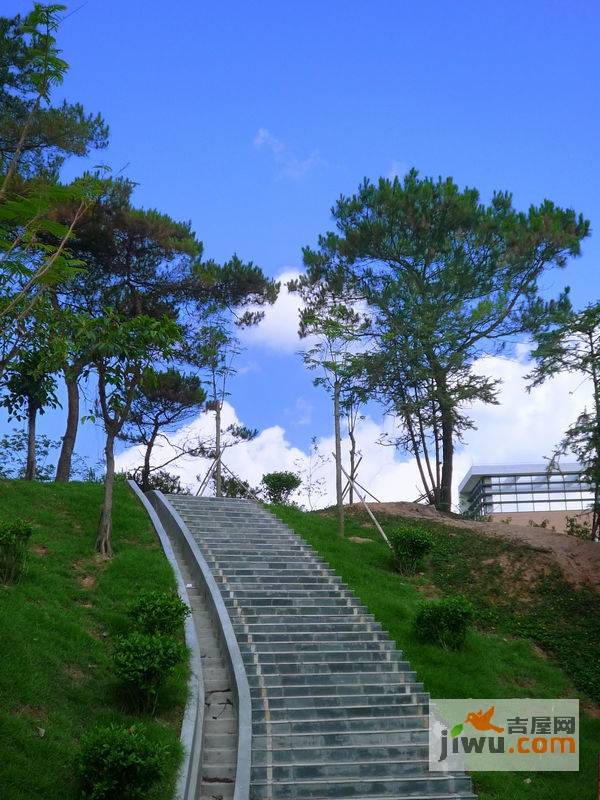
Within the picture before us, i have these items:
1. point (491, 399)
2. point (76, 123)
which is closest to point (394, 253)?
point (491, 399)

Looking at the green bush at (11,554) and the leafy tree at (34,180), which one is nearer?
the leafy tree at (34,180)

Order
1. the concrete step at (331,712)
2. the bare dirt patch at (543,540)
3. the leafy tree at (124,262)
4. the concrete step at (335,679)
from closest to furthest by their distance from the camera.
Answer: the concrete step at (331,712), the concrete step at (335,679), the bare dirt patch at (543,540), the leafy tree at (124,262)

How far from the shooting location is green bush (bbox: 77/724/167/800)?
7445mm

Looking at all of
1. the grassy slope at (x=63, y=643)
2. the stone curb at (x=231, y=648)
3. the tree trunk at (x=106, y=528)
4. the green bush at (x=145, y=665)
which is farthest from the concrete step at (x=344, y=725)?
the tree trunk at (x=106, y=528)

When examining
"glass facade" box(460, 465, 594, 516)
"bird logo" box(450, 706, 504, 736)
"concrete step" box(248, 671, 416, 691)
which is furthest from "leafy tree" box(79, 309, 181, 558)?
"glass facade" box(460, 465, 594, 516)

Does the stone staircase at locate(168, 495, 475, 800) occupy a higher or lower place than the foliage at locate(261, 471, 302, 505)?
lower

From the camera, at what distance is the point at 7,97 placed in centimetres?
1950

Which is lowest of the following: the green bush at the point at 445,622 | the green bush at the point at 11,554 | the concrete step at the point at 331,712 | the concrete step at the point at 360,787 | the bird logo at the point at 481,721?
the concrete step at the point at 360,787

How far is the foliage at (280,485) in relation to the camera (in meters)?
24.2

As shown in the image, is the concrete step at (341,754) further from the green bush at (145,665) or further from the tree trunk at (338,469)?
the tree trunk at (338,469)

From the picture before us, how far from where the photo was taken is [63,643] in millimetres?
10359

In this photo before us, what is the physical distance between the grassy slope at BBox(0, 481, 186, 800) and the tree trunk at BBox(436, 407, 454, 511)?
10896 mm

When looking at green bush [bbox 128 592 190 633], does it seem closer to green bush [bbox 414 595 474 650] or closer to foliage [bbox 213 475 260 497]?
green bush [bbox 414 595 474 650]

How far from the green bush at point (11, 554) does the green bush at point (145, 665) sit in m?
3.21
